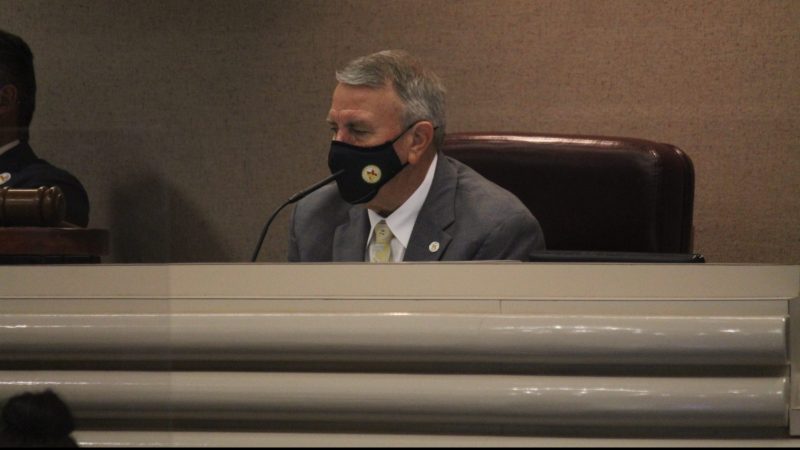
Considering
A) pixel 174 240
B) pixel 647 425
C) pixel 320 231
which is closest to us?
pixel 647 425

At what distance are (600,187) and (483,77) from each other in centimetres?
100

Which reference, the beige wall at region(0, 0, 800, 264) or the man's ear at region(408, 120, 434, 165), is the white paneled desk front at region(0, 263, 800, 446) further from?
the beige wall at region(0, 0, 800, 264)

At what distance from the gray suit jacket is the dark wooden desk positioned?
92 centimetres

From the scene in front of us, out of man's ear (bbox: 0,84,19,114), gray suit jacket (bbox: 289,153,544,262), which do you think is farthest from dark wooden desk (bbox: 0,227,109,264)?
gray suit jacket (bbox: 289,153,544,262)

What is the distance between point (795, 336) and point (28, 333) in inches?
20.7

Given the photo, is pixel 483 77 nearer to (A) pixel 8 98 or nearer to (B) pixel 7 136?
(A) pixel 8 98

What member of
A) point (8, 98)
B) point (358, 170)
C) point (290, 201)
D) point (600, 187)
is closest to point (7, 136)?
point (8, 98)

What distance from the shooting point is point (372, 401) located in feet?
2.25

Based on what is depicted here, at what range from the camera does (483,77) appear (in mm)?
2889

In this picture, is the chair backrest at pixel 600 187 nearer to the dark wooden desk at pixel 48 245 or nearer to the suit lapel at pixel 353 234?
the suit lapel at pixel 353 234

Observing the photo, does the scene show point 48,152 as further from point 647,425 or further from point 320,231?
point 320,231

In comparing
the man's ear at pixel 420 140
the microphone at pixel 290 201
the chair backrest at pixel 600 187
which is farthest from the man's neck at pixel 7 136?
the chair backrest at pixel 600 187

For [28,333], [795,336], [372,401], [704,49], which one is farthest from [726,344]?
[704,49]

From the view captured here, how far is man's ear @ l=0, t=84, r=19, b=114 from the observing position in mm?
1173
